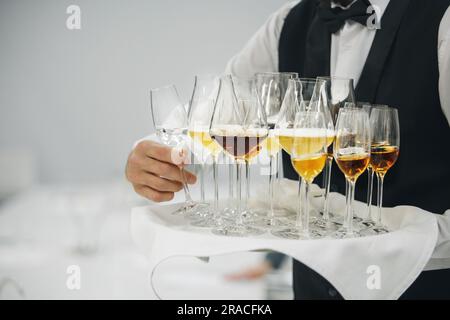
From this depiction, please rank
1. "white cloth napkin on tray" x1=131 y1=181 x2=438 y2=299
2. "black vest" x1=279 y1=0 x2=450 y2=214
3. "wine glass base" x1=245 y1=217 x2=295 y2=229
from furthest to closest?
"black vest" x1=279 y1=0 x2=450 y2=214, "wine glass base" x1=245 y1=217 x2=295 y2=229, "white cloth napkin on tray" x1=131 y1=181 x2=438 y2=299

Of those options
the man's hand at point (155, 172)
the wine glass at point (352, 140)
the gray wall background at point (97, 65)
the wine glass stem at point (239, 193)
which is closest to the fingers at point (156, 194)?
the man's hand at point (155, 172)

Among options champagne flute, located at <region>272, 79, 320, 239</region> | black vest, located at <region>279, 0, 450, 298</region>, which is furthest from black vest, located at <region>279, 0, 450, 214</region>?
champagne flute, located at <region>272, 79, 320, 239</region>

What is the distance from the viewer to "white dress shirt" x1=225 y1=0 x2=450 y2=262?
4.17 ft

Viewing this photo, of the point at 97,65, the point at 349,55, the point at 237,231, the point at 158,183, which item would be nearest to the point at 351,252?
the point at 237,231

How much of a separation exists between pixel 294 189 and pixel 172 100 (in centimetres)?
42

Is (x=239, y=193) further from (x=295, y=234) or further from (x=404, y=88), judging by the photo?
(x=404, y=88)

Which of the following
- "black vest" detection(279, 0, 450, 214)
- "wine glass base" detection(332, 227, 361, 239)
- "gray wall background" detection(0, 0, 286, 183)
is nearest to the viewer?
"wine glass base" detection(332, 227, 361, 239)

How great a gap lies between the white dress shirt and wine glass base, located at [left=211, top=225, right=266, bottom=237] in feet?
1.35

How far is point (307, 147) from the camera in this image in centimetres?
125

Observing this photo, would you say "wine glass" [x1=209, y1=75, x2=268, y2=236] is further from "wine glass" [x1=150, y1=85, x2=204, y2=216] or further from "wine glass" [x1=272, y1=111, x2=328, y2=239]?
"wine glass" [x1=150, y1=85, x2=204, y2=216]

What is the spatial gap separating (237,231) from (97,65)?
393 cm

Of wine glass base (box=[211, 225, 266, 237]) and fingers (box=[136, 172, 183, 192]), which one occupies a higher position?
fingers (box=[136, 172, 183, 192])

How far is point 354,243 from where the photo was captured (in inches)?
43.8

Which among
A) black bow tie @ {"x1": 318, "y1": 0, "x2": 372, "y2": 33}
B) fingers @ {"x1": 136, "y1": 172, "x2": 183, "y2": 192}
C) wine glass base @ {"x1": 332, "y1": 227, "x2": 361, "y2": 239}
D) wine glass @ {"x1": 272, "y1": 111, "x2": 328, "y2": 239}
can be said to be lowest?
wine glass base @ {"x1": 332, "y1": 227, "x2": 361, "y2": 239}
